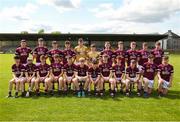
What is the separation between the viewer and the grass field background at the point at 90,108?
927 cm

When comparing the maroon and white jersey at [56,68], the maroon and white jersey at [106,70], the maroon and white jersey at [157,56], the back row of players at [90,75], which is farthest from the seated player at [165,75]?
the maroon and white jersey at [56,68]

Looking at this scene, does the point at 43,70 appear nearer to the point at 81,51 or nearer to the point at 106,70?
the point at 81,51

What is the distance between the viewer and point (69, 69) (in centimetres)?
1262

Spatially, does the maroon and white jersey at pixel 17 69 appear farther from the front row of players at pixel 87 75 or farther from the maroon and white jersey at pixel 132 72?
the maroon and white jersey at pixel 132 72

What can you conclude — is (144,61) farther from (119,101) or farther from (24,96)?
(24,96)

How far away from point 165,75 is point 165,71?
0.47ft

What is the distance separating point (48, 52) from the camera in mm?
13680

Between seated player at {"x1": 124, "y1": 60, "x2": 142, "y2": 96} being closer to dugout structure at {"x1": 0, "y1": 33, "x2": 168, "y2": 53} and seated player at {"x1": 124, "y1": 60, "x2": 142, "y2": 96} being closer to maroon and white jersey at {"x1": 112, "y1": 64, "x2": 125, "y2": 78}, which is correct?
maroon and white jersey at {"x1": 112, "y1": 64, "x2": 125, "y2": 78}

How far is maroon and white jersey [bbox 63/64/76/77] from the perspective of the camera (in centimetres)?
1259

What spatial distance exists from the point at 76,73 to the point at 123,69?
5.51 ft

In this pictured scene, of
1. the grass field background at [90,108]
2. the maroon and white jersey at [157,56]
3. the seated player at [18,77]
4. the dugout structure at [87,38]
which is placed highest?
the dugout structure at [87,38]

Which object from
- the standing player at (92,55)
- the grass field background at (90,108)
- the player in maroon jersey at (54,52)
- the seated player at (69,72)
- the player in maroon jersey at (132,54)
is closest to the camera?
the grass field background at (90,108)

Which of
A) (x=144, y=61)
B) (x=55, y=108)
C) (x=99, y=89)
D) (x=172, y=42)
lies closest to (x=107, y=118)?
(x=55, y=108)

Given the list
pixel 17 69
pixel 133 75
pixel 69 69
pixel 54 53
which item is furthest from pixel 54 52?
pixel 133 75
